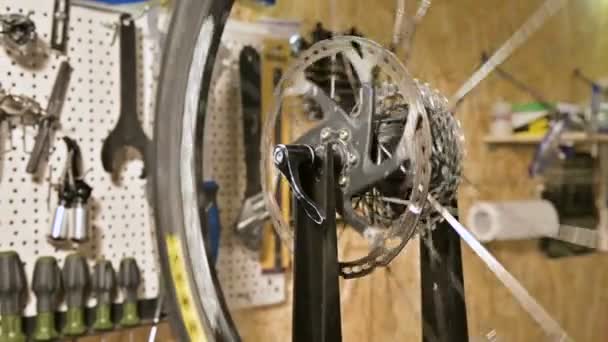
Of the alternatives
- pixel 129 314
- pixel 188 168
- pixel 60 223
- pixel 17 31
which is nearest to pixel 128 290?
pixel 129 314

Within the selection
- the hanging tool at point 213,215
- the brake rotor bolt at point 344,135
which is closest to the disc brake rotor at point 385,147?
the brake rotor bolt at point 344,135

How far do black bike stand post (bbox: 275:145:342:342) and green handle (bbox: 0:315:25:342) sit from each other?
0.45 m

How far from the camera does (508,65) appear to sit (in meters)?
0.79

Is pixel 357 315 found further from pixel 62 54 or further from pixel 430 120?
pixel 62 54

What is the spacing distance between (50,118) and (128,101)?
117 mm

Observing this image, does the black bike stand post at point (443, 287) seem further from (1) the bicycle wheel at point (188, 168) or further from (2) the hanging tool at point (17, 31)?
(2) the hanging tool at point (17, 31)

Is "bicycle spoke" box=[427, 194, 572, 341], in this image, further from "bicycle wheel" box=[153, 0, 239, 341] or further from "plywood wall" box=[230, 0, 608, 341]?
"bicycle wheel" box=[153, 0, 239, 341]

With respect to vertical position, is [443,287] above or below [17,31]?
below

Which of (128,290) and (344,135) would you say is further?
(128,290)

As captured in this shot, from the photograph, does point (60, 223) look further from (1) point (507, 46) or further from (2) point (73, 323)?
(1) point (507, 46)

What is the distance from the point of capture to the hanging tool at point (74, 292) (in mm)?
825

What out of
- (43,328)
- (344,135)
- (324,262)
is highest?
(344,135)

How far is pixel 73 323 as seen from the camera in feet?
2.71

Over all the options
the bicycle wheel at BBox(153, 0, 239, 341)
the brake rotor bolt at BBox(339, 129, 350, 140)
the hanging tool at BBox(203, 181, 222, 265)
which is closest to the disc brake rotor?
the brake rotor bolt at BBox(339, 129, 350, 140)
